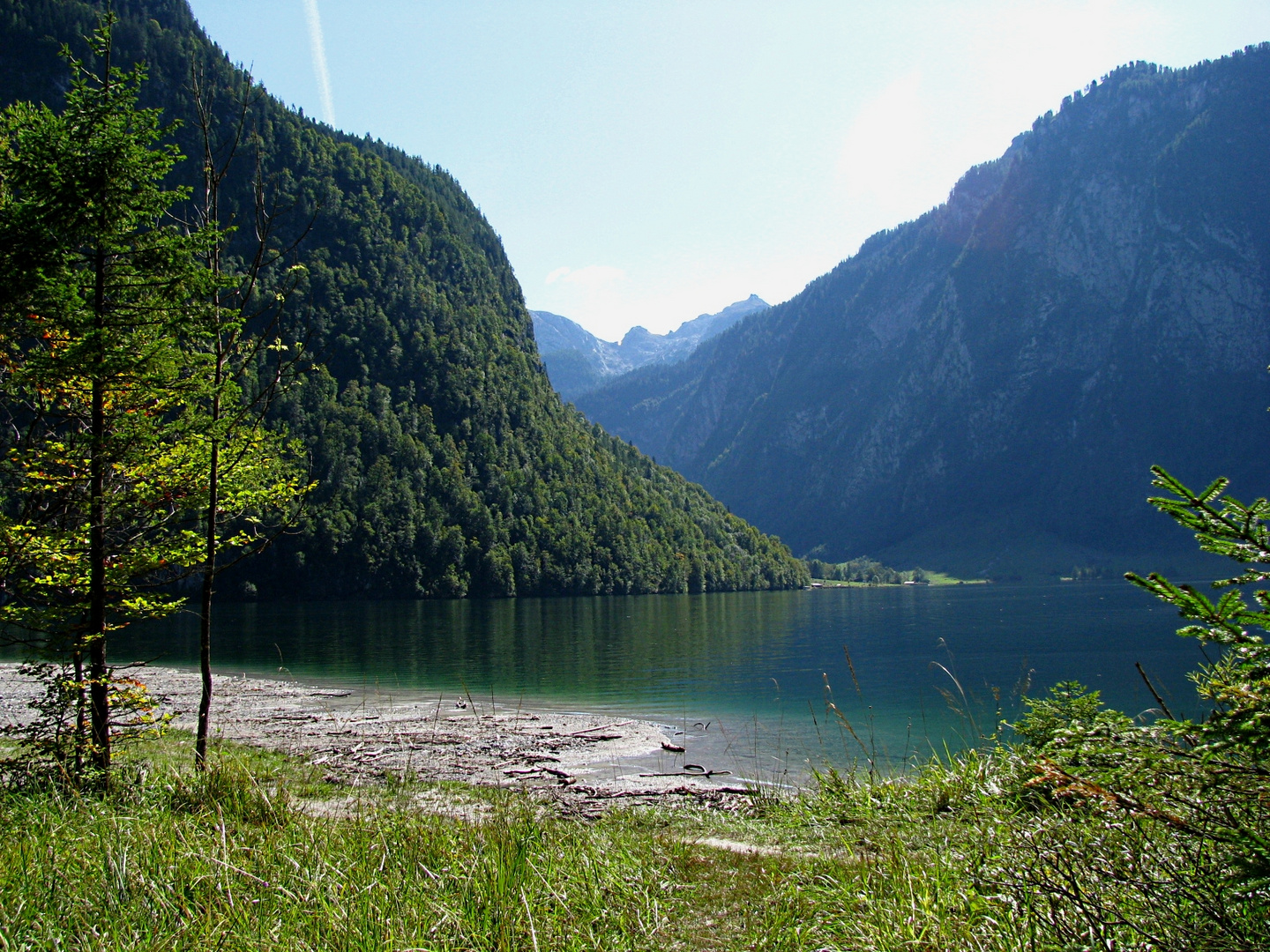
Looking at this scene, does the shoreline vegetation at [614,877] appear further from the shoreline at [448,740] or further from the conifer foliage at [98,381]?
the shoreline at [448,740]

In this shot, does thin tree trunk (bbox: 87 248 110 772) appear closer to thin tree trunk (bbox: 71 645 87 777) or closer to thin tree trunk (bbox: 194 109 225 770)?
thin tree trunk (bbox: 71 645 87 777)

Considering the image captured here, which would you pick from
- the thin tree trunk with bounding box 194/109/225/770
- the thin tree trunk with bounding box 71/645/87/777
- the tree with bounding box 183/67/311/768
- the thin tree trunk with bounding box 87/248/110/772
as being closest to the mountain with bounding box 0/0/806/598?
the tree with bounding box 183/67/311/768

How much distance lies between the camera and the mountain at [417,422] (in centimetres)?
10969

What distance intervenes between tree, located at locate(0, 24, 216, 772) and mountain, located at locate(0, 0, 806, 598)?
78.0m

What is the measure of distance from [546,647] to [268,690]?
20608 mm

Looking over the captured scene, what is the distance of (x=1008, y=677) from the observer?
115 ft

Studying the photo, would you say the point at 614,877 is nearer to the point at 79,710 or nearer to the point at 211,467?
the point at 79,710

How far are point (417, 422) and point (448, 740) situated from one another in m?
118

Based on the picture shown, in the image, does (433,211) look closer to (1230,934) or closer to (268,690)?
(268,690)

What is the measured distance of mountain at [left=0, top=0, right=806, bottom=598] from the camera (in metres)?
110

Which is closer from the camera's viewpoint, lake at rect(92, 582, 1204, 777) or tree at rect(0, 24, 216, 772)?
tree at rect(0, 24, 216, 772)

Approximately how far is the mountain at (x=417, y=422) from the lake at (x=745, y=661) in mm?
23544

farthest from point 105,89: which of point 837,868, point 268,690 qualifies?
point 268,690

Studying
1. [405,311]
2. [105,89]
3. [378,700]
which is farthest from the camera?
[405,311]
